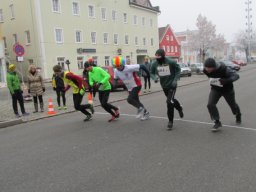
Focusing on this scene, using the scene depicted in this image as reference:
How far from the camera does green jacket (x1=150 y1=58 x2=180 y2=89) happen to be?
6727 mm

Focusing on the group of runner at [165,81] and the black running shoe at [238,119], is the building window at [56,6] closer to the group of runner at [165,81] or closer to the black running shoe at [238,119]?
the group of runner at [165,81]

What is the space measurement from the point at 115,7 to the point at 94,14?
4.79 meters

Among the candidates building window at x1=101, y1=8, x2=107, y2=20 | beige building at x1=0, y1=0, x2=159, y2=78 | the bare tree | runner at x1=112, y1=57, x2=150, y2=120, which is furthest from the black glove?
the bare tree

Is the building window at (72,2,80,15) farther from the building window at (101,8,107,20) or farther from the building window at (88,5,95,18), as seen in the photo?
Answer: the building window at (101,8,107,20)

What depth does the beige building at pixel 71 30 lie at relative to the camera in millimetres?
33250

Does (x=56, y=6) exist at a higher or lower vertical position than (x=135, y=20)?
higher

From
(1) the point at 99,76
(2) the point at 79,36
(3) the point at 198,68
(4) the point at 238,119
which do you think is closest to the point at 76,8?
(2) the point at 79,36

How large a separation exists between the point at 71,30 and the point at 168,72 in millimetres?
31564

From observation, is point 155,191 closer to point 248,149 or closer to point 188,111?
point 248,149

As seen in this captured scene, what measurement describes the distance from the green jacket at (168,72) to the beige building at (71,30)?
28.0 meters

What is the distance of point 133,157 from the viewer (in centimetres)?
489

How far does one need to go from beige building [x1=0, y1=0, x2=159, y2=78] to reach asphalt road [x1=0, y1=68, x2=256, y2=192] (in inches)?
1078

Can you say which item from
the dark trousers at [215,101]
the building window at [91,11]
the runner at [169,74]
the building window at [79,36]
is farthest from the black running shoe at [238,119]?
the building window at [91,11]

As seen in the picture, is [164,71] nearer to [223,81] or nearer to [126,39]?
[223,81]
